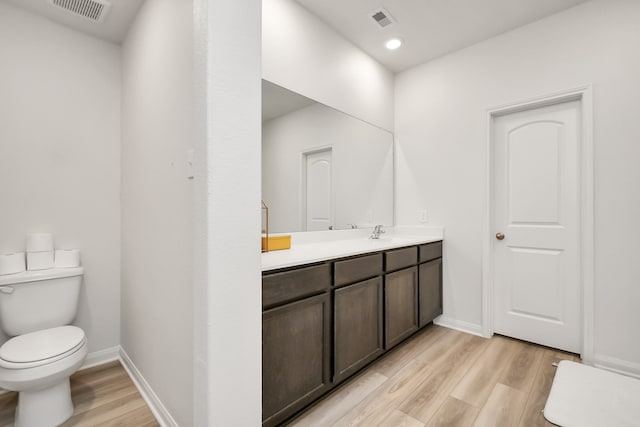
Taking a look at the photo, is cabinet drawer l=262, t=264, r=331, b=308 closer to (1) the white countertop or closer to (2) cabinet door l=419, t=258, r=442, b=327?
(1) the white countertop

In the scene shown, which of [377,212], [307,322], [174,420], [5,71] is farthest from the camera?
[377,212]

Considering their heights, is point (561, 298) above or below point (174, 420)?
above

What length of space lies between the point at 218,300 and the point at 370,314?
47.7 inches

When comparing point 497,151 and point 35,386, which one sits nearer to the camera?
point 35,386

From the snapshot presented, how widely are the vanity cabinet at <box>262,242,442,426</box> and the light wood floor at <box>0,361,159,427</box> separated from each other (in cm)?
78

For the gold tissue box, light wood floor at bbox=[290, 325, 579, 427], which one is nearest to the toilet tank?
the gold tissue box

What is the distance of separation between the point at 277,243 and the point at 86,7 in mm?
1937

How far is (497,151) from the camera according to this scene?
8.61 feet

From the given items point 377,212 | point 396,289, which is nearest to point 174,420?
point 396,289

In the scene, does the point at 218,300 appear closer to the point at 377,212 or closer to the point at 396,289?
the point at 396,289

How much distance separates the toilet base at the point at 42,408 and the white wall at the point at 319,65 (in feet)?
7.16

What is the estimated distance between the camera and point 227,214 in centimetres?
107

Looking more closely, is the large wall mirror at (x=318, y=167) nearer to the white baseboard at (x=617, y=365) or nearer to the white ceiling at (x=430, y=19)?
the white ceiling at (x=430, y=19)

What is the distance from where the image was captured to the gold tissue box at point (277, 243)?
73.0 inches
